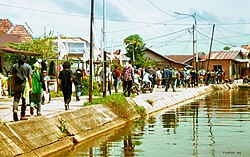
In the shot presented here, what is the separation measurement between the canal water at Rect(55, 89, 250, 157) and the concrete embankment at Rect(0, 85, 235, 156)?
0.40 m

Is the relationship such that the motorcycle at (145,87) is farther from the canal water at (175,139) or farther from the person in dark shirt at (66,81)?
the person in dark shirt at (66,81)

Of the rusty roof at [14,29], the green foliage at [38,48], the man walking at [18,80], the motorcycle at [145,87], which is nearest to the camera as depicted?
the man walking at [18,80]

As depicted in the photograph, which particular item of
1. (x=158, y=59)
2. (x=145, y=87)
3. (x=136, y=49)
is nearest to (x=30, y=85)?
(x=145, y=87)

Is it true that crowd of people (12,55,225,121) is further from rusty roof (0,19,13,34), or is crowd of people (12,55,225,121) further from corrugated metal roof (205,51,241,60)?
corrugated metal roof (205,51,241,60)

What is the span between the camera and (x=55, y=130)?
503 inches

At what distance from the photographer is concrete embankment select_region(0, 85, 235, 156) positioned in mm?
10602

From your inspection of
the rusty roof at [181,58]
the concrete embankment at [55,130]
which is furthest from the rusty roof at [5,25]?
the concrete embankment at [55,130]

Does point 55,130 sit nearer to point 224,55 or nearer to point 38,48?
point 38,48

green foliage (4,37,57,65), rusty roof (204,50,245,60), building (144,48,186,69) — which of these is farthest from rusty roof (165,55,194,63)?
green foliage (4,37,57,65)

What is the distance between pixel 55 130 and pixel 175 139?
332 cm

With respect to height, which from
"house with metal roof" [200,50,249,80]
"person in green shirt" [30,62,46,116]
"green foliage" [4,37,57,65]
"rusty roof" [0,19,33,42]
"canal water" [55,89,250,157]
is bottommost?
"canal water" [55,89,250,157]

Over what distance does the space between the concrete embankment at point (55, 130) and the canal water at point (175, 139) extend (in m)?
0.40

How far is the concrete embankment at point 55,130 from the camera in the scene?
10.6 meters

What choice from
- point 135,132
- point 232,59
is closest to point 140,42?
point 232,59
